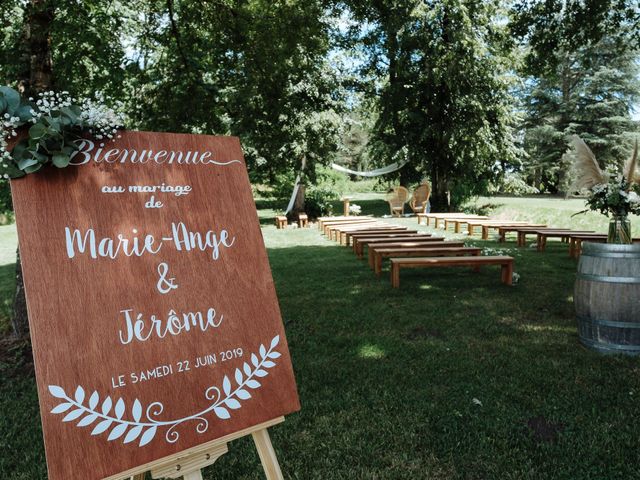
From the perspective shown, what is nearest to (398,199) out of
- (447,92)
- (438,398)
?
(447,92)

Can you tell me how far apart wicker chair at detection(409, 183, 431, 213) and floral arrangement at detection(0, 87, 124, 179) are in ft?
56.0

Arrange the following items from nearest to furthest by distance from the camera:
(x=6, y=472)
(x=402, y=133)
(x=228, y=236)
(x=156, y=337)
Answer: (x=156, y=337), (x=228, y=236), (x=6, y=472), (x=402, y=133)

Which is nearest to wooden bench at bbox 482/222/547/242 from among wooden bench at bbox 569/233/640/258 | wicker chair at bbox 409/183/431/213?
wooden bench at bbox 569/233/640/258

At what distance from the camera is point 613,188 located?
156 inches

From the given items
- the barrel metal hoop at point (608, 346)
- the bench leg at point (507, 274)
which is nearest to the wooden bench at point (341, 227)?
the bench leg at point (507, 274)

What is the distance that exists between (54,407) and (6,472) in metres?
1.49

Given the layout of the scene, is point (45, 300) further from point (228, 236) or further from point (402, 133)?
point (402, 133)

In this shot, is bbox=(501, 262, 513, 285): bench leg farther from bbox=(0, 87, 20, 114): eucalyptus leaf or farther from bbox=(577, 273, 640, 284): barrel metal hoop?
bbox=(0, 87, 20, 114): eucalyptus leaf

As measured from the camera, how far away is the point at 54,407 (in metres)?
1.47

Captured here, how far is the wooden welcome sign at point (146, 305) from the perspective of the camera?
5.04 feet

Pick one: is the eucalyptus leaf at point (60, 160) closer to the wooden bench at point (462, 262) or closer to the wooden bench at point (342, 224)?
the wooden bench at point (462, 262)

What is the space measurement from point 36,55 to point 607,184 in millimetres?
5177

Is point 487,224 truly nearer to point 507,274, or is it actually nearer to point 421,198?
point 507,274

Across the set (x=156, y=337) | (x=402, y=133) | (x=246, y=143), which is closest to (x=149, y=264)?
(x=156, y=337)
